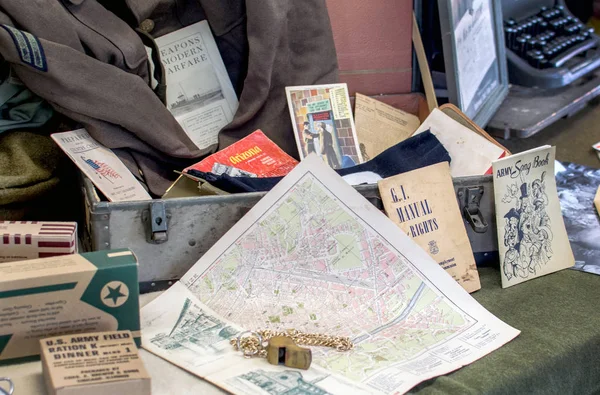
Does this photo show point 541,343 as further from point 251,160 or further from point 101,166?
point 101,166

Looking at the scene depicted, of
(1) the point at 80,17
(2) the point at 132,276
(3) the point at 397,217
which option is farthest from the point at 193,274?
(1) the point at 80,17

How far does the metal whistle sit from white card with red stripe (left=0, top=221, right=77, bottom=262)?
28 cm

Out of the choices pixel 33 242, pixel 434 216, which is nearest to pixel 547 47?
pixel 434 216

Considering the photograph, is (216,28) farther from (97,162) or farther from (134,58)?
(97,162)

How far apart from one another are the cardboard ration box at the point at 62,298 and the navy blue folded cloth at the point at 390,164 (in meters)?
0.25

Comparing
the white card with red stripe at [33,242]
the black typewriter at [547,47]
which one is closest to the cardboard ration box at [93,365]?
the white card with red stripe at [33,242]

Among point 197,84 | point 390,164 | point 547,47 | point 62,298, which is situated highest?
point 547,47

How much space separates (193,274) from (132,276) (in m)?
0.18

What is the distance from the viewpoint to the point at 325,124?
1.39m

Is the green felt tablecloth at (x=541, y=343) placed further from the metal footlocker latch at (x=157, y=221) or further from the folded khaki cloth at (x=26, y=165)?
the folded khaki cloth at (x=26, y=165)

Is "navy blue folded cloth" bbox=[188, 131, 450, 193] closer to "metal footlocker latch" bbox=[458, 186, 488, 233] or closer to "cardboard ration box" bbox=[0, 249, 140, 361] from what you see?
"metal footlocker latch" bbox=[458, 186, 488, 233]

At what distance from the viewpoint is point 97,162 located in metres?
1.17

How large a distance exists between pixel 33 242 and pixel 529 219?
0.70m

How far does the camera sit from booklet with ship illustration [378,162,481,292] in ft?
3.78
